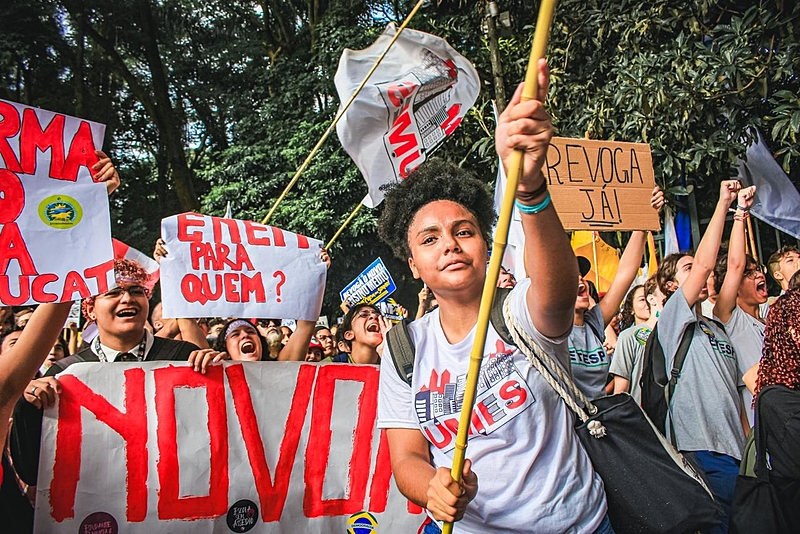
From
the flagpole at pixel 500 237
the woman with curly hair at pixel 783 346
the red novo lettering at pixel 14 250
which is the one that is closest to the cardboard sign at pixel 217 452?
the red novo lettering at pixel 14 250

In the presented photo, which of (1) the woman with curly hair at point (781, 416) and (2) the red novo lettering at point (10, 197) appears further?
(2) the red novo lettering at point (10, 197)

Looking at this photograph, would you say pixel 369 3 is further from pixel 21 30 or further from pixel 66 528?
pixel 66 528

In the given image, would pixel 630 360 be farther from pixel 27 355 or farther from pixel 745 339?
pixel 27 355

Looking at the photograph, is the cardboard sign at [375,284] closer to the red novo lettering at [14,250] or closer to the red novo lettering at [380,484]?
the red novo lettering at [380,484]

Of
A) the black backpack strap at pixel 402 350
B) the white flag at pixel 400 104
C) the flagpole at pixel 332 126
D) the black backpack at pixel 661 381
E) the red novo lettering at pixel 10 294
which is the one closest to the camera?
the black backpack strap at pixel 402 350

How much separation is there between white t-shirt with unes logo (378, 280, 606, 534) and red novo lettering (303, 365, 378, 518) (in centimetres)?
158

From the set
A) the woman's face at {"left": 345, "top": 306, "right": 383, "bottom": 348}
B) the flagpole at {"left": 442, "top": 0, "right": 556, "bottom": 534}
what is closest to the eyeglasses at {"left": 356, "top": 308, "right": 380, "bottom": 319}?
the woman's face at {"left": 345, "top": 306, "right": 383, "bottom": 348}

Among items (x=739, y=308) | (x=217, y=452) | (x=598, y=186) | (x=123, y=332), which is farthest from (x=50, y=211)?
(x=739, y=308)

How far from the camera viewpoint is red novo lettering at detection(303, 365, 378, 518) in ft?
11.8

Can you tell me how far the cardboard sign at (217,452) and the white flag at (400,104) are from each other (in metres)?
2.15

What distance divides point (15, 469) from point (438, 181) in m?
2.10

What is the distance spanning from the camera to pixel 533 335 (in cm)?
201

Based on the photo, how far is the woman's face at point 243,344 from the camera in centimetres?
424

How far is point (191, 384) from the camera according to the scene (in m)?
3.50
